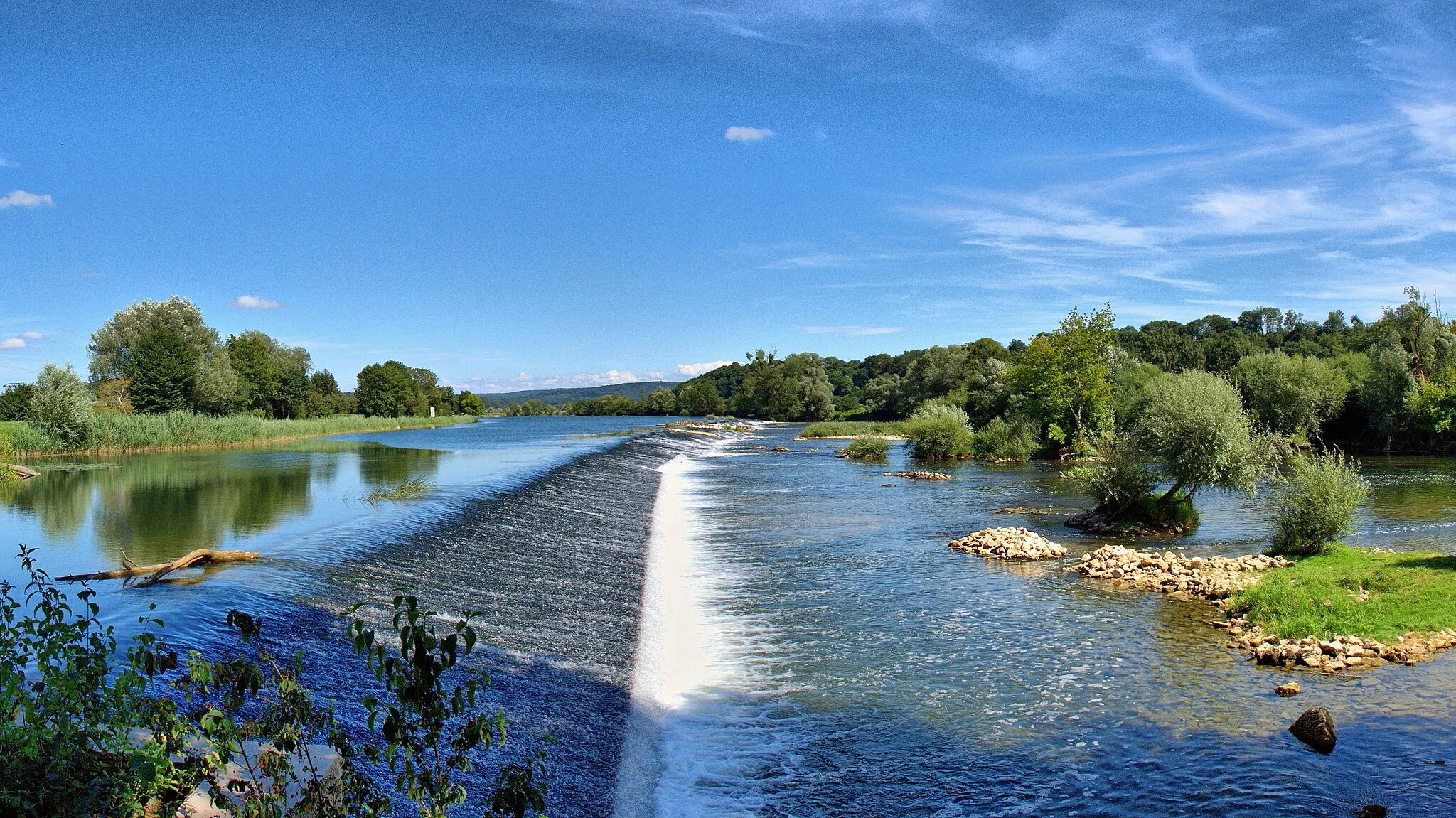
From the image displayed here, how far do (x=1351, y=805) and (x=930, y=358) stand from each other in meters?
82.4

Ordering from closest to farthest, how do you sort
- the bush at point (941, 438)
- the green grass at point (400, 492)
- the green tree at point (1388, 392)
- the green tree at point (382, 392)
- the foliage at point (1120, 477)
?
the foliage at point (1120, 477) → the green grass at point (400, 492) → the green tree at point (1388, 392) → the bush at point (941, 438) → the green tree at point (382, 392)

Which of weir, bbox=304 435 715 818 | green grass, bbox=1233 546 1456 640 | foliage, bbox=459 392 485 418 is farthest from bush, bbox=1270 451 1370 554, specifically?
foliage, bbox=459 392 485 418

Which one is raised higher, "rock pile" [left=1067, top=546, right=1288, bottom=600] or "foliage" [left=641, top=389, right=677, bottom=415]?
"foliage" [left=641, top=389, right=677, bottom=415]

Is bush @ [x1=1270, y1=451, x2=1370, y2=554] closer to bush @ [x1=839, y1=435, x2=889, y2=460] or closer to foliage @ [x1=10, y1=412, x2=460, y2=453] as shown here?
bush @ [x1=839, y1=435, x2=889, y2=460]

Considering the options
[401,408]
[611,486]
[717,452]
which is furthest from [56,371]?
[401,408]

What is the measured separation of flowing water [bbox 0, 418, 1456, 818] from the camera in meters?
7.41

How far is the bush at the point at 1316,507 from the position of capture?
50.7 ft

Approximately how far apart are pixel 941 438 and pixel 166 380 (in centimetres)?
4714

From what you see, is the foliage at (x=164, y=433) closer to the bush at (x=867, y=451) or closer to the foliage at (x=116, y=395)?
the foliage at (x=116, y=395)

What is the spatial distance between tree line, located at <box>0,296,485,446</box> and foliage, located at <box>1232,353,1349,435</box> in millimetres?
58563

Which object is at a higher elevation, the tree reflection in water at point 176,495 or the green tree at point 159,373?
the green tree at point 159,373

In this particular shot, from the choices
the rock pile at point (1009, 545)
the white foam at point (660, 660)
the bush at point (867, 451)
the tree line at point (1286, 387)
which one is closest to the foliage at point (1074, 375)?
the tree line at point (1286, 387)

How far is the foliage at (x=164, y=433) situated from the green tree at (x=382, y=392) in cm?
4006

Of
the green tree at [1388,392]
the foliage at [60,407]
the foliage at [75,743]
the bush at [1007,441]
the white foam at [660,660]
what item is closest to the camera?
the foliage at [75,743]
